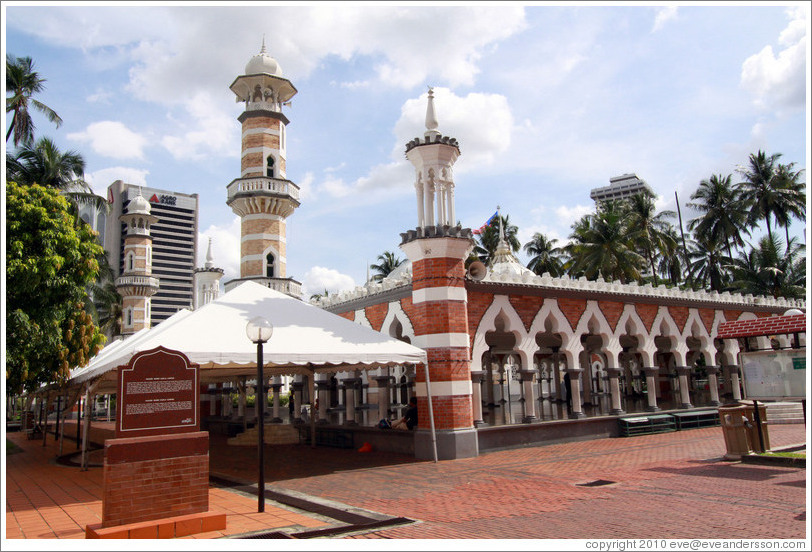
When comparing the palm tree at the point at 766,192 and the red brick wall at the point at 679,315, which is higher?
the palm tree at the point at 766,192

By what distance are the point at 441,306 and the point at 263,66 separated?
60.5 feet

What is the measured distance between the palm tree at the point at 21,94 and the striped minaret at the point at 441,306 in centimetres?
1510

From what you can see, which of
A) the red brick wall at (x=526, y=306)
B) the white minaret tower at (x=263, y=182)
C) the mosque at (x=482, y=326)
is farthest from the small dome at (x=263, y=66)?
the red brick wall at (x=526, y=306)

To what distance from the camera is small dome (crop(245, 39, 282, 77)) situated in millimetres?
27108

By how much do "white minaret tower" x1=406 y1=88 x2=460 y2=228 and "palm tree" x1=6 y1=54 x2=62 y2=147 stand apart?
48.0 feet

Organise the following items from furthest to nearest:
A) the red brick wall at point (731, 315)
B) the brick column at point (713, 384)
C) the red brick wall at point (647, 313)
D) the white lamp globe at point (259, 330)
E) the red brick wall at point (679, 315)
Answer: the red brick wall at point (731, 315)
the brick column at point (713, 384)
the red brick wall at point (679, 315)
the red brick wall at point (647, 313)
the white lamp globe at point (259, 330)

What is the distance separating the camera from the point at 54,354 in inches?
552

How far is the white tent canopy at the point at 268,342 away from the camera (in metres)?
9.99

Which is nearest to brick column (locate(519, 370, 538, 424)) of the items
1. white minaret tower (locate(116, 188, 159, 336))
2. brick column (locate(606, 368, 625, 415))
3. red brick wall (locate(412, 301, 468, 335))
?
red brick wall (locate(412, 301, 468, 335))

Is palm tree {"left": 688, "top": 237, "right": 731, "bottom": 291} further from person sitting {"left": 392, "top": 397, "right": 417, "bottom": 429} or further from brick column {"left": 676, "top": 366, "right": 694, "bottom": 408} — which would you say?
person sitting {"left": 392, "top": 397, "right": 417, "bottom": 429}

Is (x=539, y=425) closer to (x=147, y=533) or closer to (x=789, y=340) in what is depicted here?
(x=147, y=533)

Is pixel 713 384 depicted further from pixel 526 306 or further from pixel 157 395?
pixel 157 395

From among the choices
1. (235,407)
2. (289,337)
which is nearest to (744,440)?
(289,337)

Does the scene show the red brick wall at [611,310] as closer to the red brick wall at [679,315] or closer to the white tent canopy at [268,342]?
the red brick wall at [679,315]
